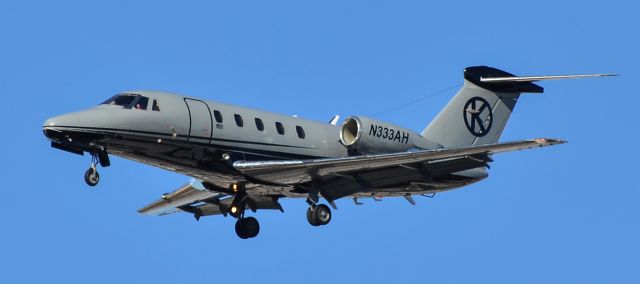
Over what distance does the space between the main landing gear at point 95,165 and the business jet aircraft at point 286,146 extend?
2 cm

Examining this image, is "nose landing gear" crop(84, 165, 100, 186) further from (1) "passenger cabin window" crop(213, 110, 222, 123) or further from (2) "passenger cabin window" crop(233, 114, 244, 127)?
(2) "passenger cabin window" crop(233, 114, 244, 127)

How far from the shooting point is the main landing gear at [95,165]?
67.1 feet

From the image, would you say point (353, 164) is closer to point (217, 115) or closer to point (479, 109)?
point (217, 115)

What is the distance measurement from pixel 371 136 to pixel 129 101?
4.90 meters

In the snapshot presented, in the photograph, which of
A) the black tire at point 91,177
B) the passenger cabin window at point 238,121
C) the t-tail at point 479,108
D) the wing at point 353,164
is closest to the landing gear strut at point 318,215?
the wing at point 353,164

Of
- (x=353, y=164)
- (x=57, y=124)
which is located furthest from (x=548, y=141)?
(x=57, y=124)

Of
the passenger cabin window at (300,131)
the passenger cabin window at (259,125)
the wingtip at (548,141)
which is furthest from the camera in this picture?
the passenger cabin window at (300,131)

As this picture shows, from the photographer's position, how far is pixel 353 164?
854 inches

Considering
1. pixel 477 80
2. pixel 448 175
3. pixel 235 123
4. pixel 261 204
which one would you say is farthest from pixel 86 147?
pixel 477 80

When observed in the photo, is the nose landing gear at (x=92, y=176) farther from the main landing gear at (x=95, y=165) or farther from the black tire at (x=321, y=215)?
the black tire at (x=321, y=215)

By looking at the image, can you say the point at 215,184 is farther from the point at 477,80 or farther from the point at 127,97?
the point at 477,80

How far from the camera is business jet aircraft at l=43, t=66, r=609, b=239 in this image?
68.2ft

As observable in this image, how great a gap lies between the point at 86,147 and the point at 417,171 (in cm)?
631

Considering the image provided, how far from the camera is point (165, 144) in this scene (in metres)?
21.2
